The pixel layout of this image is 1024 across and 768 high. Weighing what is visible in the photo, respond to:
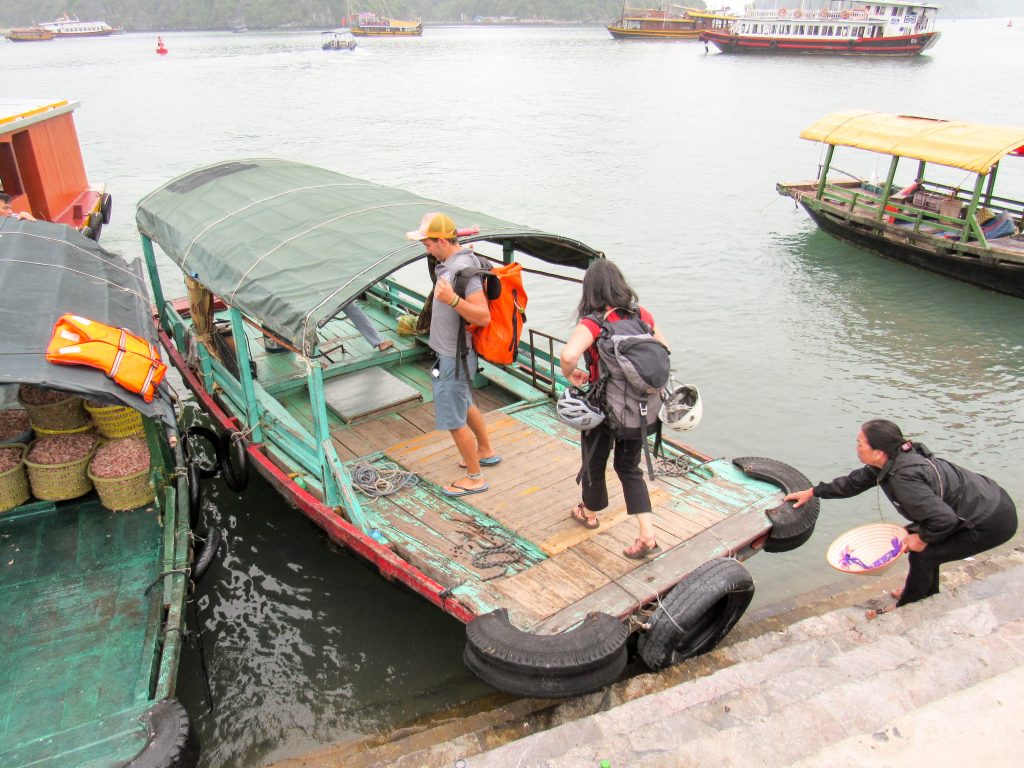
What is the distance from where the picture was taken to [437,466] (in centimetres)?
632

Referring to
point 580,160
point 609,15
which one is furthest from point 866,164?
point 609,15

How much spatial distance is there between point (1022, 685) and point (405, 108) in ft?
129

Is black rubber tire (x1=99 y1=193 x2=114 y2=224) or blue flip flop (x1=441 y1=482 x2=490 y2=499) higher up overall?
blue flip flop (x1=441 y1=482 x2=490 y2=499)

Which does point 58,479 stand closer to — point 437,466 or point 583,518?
point 437,466

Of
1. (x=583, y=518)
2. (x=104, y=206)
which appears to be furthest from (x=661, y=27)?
(x=583, y=518)

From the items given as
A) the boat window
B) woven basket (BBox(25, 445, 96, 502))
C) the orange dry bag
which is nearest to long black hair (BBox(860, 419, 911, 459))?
the orange dry bag

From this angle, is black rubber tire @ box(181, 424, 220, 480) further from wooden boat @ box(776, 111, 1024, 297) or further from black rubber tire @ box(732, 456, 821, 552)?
wooden boat @ box(776, 111, 1024, 297)

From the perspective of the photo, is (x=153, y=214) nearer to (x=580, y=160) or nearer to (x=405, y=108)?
(x=580, y=160)

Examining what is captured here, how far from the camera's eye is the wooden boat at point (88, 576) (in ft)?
13.5

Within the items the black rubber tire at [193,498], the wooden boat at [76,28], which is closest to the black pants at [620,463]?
the black rubber tire at [193,498]

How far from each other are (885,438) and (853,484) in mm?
473

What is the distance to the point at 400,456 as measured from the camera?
6508mm

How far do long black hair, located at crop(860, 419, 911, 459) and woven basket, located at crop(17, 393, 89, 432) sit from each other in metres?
5.57

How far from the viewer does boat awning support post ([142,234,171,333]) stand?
338 inches
